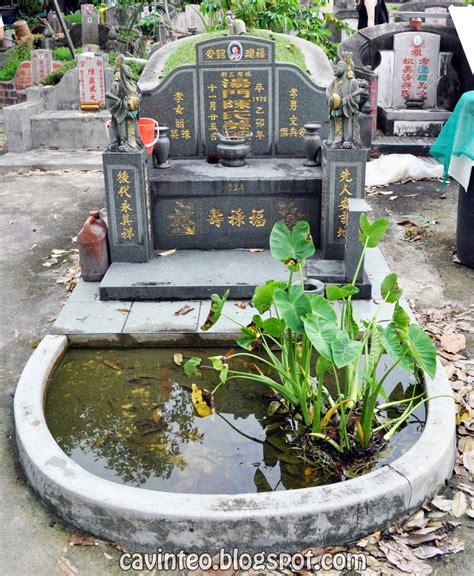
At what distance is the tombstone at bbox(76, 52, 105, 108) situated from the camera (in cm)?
1393

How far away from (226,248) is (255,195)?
0.62m

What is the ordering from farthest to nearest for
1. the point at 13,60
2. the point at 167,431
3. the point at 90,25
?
1. the point at 90,25
2. the point at 13,60
3. the point at 167,431

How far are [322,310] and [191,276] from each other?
110 inches

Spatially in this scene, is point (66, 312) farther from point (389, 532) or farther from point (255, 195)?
point (389, 532)

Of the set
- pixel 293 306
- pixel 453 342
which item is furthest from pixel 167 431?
pixel 453 342

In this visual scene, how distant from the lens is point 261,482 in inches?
166

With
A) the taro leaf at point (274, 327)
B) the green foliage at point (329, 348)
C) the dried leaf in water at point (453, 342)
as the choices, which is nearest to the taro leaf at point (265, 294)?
the green foliage at point (329, 348)

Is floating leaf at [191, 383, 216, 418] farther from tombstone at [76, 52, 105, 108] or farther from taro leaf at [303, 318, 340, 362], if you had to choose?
tombstone at [76, 52, 105, 108]

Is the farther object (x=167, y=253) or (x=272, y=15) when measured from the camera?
(x=272, y=15)

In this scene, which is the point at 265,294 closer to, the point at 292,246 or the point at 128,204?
the point at 292,246

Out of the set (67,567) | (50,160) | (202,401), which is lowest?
(67,567)

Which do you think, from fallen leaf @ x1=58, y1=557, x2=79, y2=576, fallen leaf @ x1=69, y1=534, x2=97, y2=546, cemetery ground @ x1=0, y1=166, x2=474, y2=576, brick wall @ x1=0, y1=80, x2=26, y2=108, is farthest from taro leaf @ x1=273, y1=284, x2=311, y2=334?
brick wall @ x1=0, y1=80, x2=26, y2=108

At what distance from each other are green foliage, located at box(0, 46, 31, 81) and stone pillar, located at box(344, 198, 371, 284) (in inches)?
603

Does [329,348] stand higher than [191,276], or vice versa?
[329,348]
